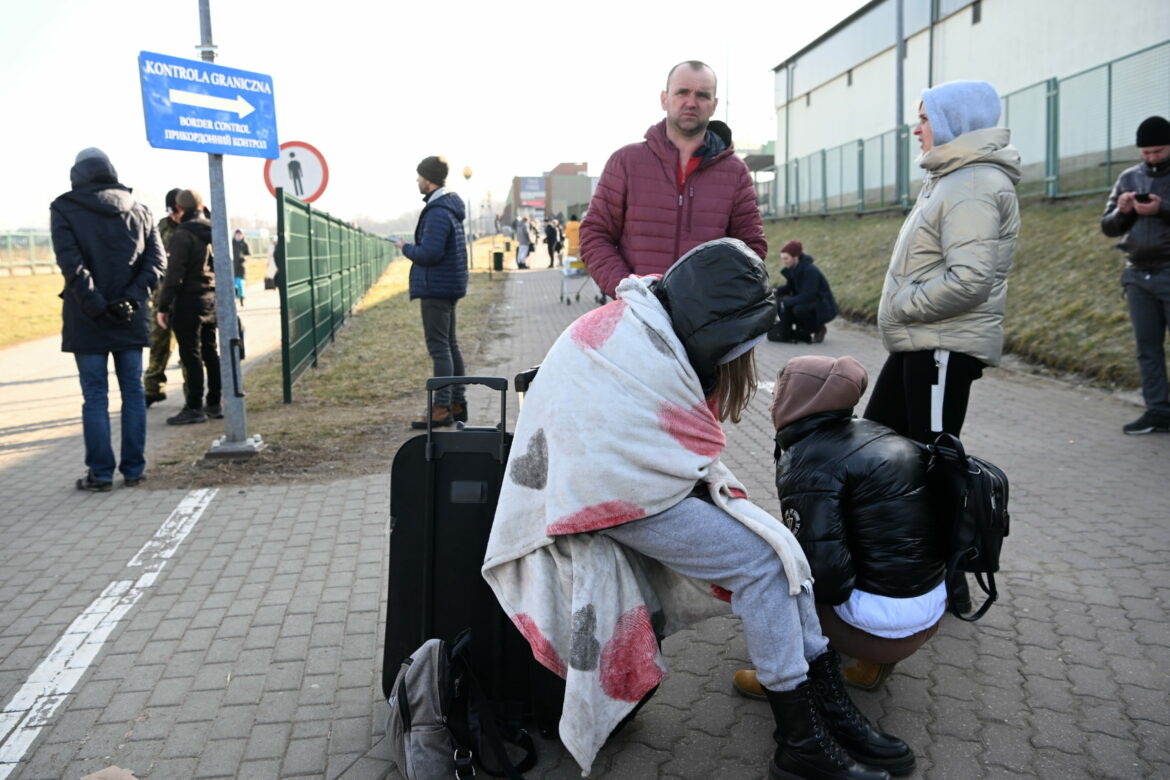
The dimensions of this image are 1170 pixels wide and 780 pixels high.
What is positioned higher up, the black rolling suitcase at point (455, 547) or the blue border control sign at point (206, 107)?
the blue border control sign at point (206, 107)

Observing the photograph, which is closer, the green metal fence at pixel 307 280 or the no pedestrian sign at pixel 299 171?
the green metal fence at pixel 307 280

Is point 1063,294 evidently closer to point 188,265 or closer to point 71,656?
point 188,265

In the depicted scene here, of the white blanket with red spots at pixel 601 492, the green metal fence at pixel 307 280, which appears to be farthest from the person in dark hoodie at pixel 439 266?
the white blanket with red spots at pixel 601 492

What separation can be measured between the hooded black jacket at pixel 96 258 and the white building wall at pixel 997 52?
2272 cm

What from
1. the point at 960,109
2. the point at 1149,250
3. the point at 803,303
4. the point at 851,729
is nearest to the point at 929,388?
the point at 960,109

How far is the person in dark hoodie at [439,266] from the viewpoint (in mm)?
7758

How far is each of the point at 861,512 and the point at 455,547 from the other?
1260mm

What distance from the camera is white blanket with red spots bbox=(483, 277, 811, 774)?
104 inches

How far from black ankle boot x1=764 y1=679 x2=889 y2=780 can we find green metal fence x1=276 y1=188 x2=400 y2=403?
765cm

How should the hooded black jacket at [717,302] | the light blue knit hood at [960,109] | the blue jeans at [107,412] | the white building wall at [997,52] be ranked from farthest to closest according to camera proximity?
the white building wall at [997,52] < the blue jeans at [107,412] < the light blue knit hood at [960,109] < the hooded black jacket at [717,302]

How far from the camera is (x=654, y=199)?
4.42 metres

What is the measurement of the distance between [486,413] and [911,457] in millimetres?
6200

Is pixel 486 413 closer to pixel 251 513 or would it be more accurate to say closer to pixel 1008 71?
pixel 251 513

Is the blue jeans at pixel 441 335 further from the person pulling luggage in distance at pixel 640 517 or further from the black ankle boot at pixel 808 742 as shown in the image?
the black ankle boot at pixel 808 742
